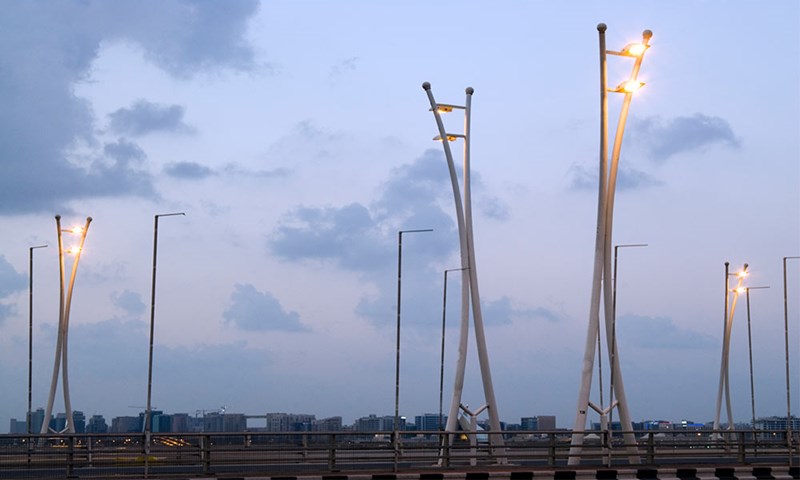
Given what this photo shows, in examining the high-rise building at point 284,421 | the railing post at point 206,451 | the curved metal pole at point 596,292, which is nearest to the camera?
the railing post at point 206,451

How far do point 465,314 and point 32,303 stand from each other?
25.9 m

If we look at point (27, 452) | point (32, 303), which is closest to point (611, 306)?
point (27, 452)

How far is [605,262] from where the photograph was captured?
32.9m

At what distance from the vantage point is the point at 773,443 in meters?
38.5

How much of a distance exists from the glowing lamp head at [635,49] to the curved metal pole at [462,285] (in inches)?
294

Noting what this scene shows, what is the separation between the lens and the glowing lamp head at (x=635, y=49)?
3166cm

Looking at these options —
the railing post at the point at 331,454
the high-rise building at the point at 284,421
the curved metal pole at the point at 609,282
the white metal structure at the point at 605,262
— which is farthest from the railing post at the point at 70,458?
the high-rise building at the point at 284,421

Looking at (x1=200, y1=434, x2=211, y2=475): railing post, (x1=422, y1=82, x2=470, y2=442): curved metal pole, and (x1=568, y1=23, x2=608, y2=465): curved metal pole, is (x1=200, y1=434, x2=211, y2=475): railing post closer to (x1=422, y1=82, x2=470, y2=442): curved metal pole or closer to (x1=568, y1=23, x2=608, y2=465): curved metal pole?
(x1=422, y1=82, x2=470, y2=442): curved metal pole

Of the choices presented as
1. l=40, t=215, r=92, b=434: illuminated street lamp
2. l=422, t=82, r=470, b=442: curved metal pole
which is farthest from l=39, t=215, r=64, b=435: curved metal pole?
l=422, t=82, r=470, b=442: curved metal pole

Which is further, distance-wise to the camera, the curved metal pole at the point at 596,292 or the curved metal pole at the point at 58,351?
the curved metal pole at the point at 58,351

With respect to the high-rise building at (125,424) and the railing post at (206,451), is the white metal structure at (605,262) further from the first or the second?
the high-rise building at (125,424)

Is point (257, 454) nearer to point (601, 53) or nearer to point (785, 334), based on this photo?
point (601, 53)

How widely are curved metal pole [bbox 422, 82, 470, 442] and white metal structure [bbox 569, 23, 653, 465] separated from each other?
14.8ft

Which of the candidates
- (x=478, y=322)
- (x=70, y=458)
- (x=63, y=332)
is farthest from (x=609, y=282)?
(x=63, y=332)
